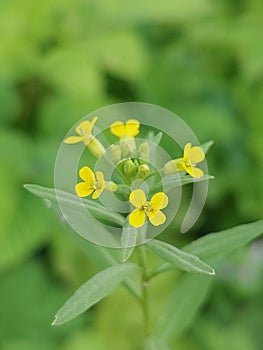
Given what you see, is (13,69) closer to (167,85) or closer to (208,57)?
(167,85)

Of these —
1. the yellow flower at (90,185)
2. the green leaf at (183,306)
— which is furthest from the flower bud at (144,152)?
the green leaf at (183,306)

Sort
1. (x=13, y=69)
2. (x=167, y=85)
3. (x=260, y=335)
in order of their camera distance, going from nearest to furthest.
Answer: (x=260, y=335), (x=13, y=69), (x=167, y=85)

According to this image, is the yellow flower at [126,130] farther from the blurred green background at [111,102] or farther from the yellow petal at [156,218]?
the blurred green background at [111,102]

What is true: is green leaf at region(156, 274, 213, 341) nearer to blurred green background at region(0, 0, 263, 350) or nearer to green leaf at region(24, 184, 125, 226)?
green leaf at region(24, 184, 125, 226)

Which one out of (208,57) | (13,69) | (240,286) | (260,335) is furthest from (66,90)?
(260,335)

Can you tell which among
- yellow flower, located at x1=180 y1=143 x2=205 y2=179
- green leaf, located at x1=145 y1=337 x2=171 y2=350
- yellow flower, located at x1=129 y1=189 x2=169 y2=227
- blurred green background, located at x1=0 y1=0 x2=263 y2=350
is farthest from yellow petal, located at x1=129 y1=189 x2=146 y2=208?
blurred green background, located at x1=0 y1=0 x2=263 y2=350

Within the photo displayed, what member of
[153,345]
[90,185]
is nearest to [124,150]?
[90,185]

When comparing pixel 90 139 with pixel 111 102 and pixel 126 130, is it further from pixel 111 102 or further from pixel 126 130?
pixel 111 102

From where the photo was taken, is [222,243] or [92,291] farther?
[222,243]
